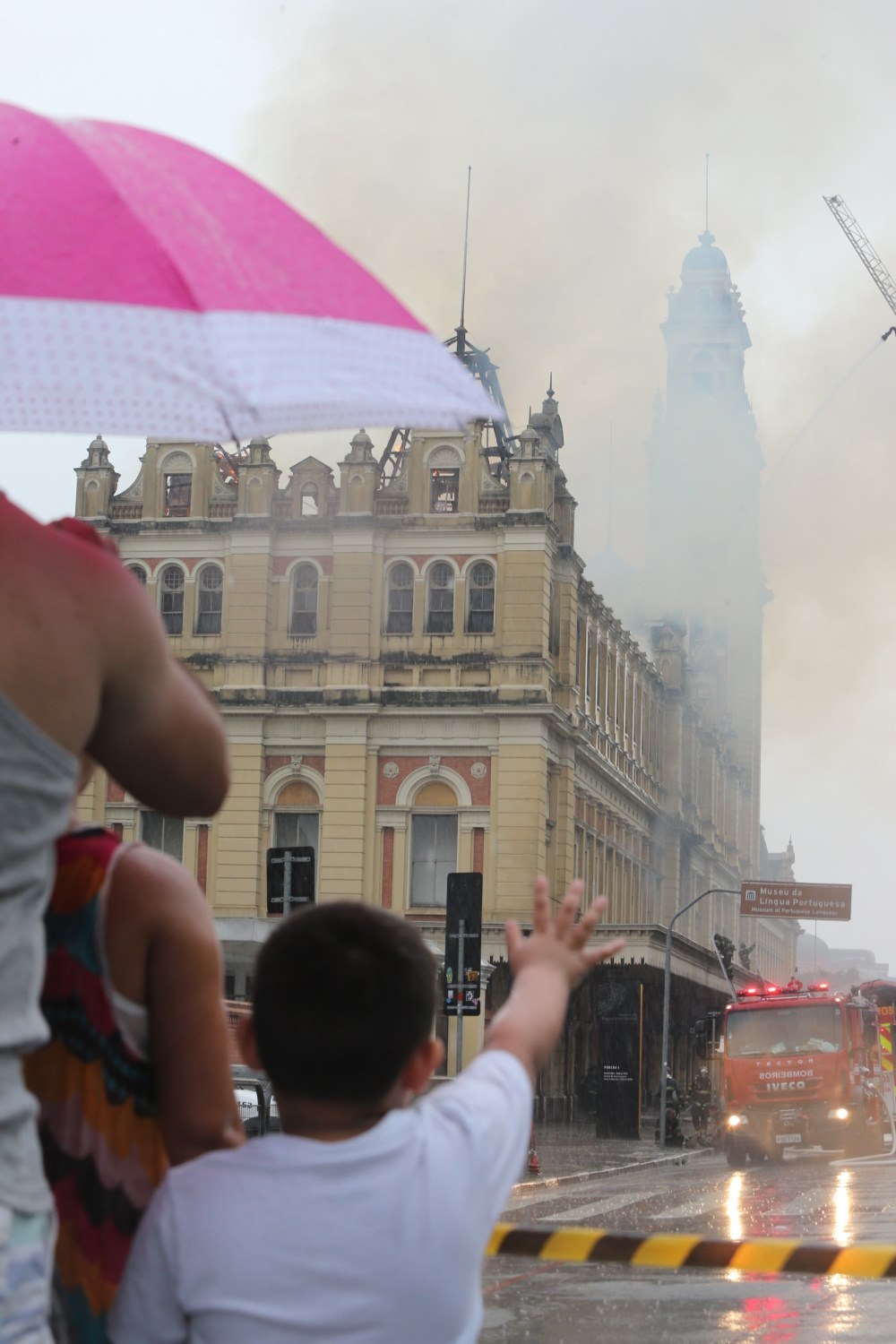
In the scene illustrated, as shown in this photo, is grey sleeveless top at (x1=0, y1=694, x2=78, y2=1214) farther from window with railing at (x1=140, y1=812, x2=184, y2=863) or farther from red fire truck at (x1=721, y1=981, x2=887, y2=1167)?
window with railing at (x1=140, y1=812, x2=184, y2=863)

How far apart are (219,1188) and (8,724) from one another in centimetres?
65

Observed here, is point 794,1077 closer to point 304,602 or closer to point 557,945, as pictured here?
point 304,602

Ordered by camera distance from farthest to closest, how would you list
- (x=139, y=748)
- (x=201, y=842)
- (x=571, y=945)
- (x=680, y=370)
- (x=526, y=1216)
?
(x=680, y=370) → (x=201, y=842) → (x=526, y=1216) → (x=571, y=945) → (x=139, y=748)

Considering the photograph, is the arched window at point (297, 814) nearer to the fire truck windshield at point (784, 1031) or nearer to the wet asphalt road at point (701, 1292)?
the fire truck windshield at point (784, 1031)

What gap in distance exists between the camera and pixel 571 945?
9.02ft

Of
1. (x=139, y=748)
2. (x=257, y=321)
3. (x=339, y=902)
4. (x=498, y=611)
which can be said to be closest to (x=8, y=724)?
(x=139, y=748)

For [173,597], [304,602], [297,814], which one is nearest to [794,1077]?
[297,814]

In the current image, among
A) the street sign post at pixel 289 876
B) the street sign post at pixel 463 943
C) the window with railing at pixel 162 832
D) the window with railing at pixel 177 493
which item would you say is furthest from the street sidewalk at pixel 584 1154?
the window with railing at pixel 177 493

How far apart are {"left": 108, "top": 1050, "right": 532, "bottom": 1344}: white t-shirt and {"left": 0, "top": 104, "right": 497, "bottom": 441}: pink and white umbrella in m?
1.04

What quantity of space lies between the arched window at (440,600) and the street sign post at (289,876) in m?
30.0

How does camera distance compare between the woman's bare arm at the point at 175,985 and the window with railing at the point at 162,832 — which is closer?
the woman's bare arm at the point at 175,985

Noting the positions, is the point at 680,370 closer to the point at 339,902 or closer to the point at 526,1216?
the point at 526,1216

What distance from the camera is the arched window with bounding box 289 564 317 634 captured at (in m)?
47.8

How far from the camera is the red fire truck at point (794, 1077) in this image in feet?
107
